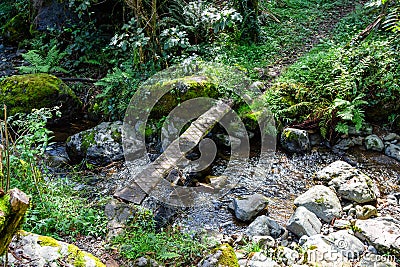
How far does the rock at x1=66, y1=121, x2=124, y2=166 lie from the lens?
5.61m

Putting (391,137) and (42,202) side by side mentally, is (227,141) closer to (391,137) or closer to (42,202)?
(391,137)

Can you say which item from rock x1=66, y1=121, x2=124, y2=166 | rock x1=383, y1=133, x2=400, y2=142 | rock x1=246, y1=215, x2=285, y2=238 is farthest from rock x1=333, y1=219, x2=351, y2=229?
rock x1=66, y1=121, x2=124, y2=166

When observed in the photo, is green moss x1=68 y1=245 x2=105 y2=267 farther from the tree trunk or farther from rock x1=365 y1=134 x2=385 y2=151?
rock x1=365 y1=134 x2=385 y2=151

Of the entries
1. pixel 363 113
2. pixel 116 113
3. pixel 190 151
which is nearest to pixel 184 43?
pixel 116 113

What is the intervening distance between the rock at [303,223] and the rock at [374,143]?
6.87ft

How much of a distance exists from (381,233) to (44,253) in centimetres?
345

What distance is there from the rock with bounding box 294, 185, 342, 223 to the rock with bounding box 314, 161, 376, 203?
0.71 ft

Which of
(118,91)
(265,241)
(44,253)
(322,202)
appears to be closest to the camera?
(44,253)

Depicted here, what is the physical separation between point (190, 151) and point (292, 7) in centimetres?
650

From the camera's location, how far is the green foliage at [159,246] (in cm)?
→ 356

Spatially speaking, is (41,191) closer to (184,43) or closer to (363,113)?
(184,43)

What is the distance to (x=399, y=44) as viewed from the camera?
6266 millimetres

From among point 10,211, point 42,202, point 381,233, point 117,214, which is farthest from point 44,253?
point 381,233

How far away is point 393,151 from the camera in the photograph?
5496 millimetres
